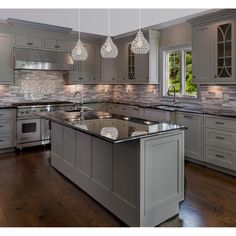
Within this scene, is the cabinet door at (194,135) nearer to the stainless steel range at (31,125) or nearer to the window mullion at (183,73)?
the window mullion at (183,73)

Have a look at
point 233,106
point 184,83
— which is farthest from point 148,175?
point 184,83

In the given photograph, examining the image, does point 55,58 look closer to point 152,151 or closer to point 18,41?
point 18,41

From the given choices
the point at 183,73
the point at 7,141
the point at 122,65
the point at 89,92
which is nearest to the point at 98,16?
the point at 122,65

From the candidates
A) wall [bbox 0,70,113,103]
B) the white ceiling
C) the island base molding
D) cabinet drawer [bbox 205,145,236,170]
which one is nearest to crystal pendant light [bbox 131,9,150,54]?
the island base molding

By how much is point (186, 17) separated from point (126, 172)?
361 centimetres

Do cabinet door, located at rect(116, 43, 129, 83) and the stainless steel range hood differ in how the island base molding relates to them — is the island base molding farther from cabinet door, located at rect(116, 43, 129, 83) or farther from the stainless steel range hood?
cabinet door, located at rect(116, 43, 129, 83)

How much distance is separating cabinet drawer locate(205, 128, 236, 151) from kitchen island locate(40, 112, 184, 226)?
1.51 meters

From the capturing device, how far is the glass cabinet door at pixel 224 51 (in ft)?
13.3

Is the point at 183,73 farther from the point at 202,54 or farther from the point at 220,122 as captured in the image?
the point at 220,122

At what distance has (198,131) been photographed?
14.1 feet

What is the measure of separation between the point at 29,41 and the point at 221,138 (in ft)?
14.7

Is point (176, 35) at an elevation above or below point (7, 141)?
above

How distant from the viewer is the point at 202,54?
450 centimetres

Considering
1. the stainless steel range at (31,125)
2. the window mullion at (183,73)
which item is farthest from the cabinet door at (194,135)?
the stainless steel range at (31,125)
